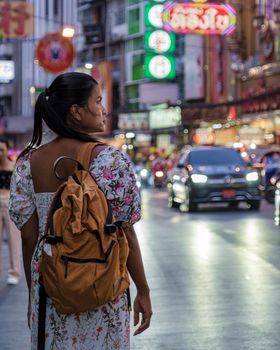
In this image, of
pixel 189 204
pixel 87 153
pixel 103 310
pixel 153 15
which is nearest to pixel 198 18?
pixel 189 204

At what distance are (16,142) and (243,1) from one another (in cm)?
4732

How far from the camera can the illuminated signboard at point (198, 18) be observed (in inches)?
1793

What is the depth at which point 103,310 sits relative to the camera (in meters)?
4.66

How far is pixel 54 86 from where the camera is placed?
4.86 meters

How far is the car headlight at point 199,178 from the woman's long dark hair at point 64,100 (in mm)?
23825

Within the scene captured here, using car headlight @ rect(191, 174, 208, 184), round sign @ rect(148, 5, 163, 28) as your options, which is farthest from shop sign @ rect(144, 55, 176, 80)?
car headlight @ rect(191, 174, 208, 184)

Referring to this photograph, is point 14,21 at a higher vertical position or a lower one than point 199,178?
higher

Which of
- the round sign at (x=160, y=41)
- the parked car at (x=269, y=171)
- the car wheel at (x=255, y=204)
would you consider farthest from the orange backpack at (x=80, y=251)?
the round sign at (x=160, y=41)

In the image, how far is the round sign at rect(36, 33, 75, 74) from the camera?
3919 cm

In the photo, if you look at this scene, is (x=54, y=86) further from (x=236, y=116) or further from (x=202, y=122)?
(x=202, y=122)

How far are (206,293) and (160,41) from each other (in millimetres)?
66212

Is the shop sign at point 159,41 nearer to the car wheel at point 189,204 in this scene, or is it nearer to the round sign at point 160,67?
the round sign at point 160,67

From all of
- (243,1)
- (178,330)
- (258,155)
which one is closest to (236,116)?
(243,1)

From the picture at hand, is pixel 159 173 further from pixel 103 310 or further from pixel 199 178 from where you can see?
pixel 103 310
